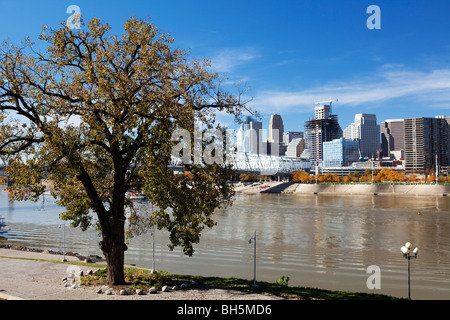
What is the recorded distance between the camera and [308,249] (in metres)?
39.2

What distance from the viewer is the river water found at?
27.8 metres

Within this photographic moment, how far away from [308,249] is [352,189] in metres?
126

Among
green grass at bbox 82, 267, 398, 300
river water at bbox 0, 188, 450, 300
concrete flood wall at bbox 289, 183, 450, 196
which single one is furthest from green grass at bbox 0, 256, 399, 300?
concrete flood wall at bbox 289, 183, 450, 196

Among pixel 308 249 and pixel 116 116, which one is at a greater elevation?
pixel 116 116

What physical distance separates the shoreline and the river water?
81872mm

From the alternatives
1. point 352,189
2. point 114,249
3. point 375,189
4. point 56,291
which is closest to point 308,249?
Answer: point 114,249

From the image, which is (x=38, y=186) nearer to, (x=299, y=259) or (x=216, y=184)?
(x=216, y=184)

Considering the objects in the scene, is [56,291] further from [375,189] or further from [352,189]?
[352,189]

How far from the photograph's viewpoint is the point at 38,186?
17922 mm

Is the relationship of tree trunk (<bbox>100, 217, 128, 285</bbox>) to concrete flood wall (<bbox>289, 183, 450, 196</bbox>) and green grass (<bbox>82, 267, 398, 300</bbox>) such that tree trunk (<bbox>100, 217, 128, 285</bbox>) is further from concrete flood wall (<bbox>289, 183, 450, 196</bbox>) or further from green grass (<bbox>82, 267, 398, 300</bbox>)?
concrete flood wall (<bbox>289, 183, 450, 196</bbox>)

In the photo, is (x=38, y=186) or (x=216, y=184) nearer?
(x=38, y=186)
